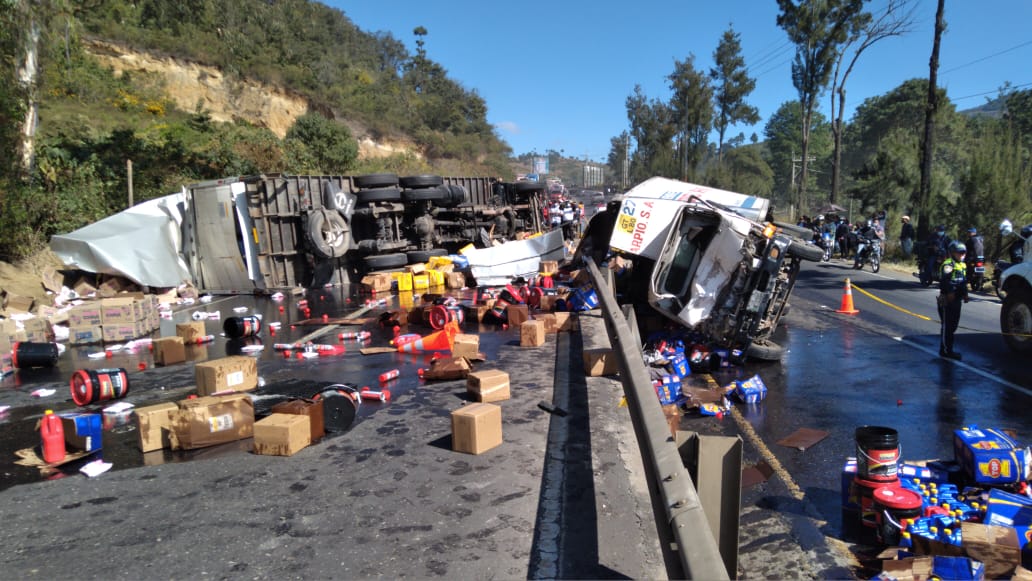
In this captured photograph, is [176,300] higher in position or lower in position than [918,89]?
lower

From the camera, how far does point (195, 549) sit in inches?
136

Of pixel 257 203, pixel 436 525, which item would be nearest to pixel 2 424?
pixel 436 525

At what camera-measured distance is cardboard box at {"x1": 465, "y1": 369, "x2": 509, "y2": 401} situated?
19.3 feet

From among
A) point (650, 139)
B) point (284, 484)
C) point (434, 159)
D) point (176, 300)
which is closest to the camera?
point (284, 484)

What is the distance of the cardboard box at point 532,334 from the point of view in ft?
28.0

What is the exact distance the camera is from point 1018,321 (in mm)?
8797

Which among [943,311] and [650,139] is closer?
[943,311]

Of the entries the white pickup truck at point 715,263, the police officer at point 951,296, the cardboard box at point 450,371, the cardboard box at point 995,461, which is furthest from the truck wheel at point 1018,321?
the cardboard box at point 450,371

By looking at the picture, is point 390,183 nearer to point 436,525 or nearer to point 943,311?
point 943,311

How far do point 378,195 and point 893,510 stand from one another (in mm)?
14869

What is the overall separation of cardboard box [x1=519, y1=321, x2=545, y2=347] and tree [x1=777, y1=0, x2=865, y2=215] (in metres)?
33.2

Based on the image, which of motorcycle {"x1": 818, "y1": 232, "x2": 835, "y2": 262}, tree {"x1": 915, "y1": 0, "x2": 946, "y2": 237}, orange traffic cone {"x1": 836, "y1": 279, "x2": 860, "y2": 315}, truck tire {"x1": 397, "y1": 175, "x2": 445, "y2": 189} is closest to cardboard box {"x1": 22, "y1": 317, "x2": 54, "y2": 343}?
truck tire {"x1": 397, "y1": 175, "x2": 445, "y2": 189}

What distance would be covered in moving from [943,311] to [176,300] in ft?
49.3

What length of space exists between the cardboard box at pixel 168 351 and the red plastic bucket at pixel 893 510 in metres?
8.31
